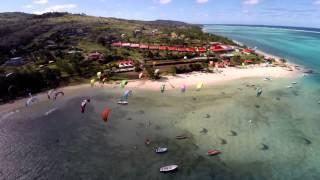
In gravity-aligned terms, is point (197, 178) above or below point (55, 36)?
below

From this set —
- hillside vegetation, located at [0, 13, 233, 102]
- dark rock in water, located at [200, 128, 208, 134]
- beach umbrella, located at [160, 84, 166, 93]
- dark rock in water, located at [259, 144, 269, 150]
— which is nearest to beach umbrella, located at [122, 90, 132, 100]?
beach umbrella, located at [160, 84, 166, 93]

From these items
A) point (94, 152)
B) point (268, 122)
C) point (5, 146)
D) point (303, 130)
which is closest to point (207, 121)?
point (268, 122)

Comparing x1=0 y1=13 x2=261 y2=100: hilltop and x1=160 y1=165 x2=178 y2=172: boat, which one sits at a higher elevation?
x1=0 y1=13 x2=261 y2=100: hilltop

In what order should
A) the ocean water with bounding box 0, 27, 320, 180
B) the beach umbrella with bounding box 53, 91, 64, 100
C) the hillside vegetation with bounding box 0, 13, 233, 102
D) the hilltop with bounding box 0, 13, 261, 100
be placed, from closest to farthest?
the ocean water with bounding box 0, 27, 320, 180 < the beach umbrella with bounding box 53, 91, 64, 100 < the hillside vegetation with bounding box 0, 13, 233, 102 < the hilltop with bounding box 0, 13, 261, 100

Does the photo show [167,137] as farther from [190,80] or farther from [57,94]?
[190,80]

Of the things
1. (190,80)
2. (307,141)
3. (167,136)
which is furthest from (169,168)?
(190,80)

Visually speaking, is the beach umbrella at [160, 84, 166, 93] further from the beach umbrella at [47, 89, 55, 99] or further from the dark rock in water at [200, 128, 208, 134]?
the beach umbrella at [47, 89, 55, 99]

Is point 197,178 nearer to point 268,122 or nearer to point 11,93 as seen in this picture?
point 268,122
